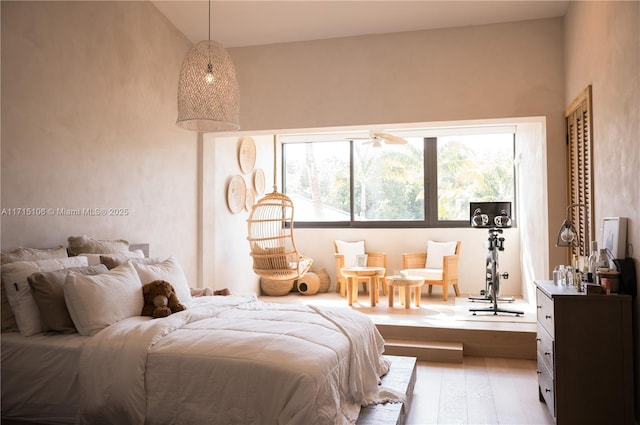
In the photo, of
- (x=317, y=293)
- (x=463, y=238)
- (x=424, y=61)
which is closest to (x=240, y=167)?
(x=317, y=293)

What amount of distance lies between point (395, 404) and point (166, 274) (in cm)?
179

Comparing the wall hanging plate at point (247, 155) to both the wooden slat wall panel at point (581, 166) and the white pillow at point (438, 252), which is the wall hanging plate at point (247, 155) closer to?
the white pillow at point (438, 252)

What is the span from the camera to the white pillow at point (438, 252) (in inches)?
276

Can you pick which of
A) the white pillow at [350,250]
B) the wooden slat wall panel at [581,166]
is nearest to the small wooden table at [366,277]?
the white pillow at [350,250]

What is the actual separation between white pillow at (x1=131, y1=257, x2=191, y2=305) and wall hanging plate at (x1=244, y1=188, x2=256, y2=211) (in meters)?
3.24

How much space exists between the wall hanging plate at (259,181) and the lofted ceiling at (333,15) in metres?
2.38

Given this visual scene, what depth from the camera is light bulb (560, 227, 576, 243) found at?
332cm

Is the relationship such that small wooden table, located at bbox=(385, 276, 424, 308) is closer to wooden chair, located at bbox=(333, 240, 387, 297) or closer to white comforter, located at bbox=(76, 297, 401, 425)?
wooden chair, located at bbox=(333, 240, 387, 297)

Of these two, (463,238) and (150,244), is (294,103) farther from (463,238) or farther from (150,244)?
(463,238)

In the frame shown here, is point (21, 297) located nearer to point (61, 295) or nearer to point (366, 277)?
point (61, 295)

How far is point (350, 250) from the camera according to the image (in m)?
7.41

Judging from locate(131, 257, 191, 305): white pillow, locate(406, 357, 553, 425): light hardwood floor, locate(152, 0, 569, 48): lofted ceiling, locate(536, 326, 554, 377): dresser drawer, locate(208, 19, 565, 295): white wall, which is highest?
locate(152, 0, 569, 48): lofted ceiling

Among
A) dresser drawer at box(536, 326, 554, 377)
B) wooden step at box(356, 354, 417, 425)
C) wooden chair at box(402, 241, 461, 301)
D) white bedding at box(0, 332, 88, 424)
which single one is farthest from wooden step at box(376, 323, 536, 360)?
white bedding at box(0, 332, 88, 424)

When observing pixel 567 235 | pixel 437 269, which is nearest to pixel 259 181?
pixel 437 269
